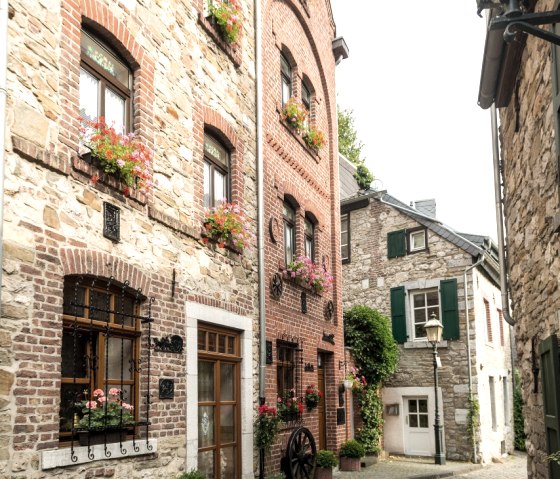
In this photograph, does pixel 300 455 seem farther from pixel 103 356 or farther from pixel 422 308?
pixel 422 308

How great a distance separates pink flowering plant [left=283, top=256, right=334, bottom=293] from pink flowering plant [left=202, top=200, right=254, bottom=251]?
81.8 inches

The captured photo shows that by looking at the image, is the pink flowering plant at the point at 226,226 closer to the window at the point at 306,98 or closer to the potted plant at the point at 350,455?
the window at the point at 306,98

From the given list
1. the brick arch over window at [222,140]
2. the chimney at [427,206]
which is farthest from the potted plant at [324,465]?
the chimney at [427,206]

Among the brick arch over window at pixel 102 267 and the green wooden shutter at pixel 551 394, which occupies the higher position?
the brick arch over window at pixel 102 267

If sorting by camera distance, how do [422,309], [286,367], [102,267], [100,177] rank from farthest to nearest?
1. [422,309]
2. [286,367]
3. [100,177]
4. [102,267]

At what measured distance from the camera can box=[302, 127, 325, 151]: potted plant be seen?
1368 cm

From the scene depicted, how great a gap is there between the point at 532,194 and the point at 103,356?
4524mm

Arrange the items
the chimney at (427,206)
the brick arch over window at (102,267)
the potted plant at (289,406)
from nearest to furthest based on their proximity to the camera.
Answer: the brick arch over window at (102,267) < the potted plant at (289,406) < the chimney at (427,206)

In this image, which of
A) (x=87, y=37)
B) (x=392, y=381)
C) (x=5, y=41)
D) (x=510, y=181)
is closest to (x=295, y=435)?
(x=510, y=181)

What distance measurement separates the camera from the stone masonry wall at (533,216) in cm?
638

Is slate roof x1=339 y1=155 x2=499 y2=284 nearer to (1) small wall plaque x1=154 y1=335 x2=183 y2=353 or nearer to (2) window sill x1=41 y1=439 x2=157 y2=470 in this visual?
(1) small wall plaque x1=154 y1=335 x2=183 y2=353

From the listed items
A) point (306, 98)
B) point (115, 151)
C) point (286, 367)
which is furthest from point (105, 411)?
point (306, 98)

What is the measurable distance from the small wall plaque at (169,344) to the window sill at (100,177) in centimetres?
157

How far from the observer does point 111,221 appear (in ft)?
23.5
